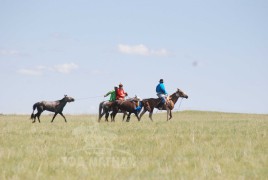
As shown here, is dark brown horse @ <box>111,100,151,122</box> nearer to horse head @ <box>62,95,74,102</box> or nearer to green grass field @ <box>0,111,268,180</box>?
horse head @ <box>62,95,74,102</box>

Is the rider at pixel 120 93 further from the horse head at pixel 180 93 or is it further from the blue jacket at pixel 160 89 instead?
the horse head at pixel 180 93

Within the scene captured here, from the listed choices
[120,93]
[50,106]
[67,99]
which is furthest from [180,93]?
[50,106]

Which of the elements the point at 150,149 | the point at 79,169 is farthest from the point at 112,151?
the point at 79,169

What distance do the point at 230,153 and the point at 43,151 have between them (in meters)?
4.39

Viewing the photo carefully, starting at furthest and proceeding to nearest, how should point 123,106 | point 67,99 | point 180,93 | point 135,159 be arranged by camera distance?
point 180,93, point 67,99, point 123,106, point 135,159

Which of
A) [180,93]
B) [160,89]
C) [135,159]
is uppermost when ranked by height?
[160,89]

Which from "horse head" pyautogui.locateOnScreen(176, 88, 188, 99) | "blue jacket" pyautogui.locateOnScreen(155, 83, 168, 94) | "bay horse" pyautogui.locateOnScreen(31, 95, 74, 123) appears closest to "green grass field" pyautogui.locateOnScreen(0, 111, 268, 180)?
"blue jacket" pyautogui.locateOnScreen(155, 83, 168, 94)

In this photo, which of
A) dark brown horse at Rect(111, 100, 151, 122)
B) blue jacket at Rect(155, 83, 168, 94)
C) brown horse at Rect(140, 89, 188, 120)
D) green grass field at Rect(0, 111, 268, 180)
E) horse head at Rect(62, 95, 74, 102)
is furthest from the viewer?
horse head at Rect(62, 95, 74, 102)

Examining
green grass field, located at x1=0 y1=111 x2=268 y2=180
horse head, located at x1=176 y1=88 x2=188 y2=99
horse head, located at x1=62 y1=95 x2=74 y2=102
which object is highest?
horse head, located at x1=176 y1=88 x2=188 y2=99

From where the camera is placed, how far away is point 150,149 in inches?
433

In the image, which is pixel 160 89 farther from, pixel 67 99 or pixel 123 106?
pixel 67 99

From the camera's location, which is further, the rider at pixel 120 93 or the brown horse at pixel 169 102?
the brown horse at pixel 169 102

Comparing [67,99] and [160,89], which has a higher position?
[160,89]

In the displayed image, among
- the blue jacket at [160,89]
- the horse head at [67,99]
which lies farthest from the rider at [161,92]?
the horse head at [67,99]
